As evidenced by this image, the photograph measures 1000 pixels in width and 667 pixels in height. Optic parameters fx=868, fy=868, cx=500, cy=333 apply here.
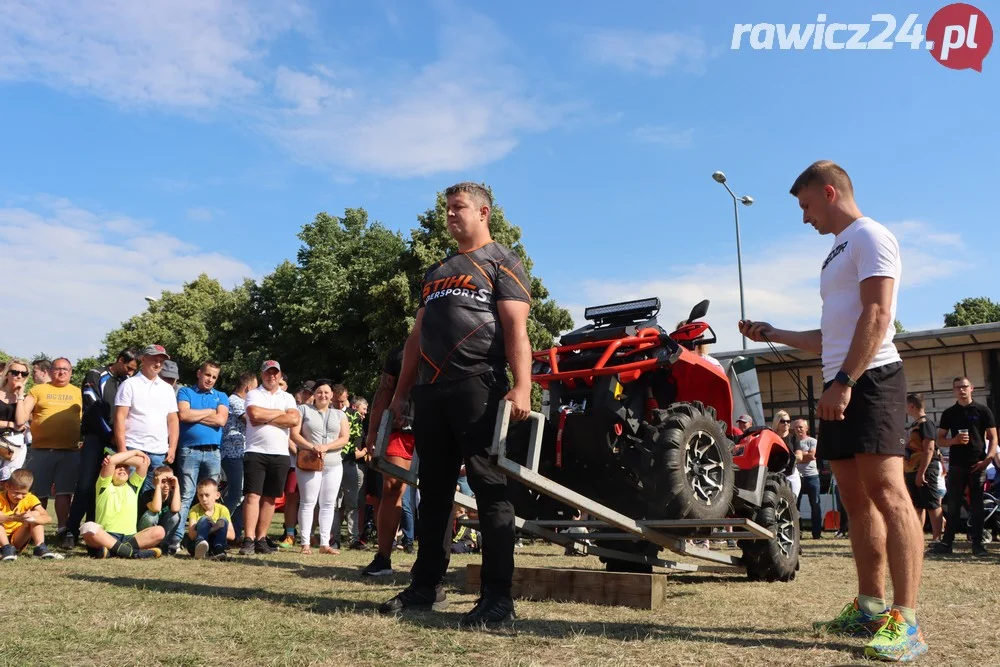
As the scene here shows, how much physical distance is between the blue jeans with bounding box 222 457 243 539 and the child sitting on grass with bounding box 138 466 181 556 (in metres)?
1.22

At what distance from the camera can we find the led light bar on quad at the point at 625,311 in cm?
623

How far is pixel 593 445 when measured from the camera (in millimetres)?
5738

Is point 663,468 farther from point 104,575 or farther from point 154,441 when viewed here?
point 154,441

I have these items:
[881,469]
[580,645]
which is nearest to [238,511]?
[580,645]

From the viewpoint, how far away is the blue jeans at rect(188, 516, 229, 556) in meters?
8.07

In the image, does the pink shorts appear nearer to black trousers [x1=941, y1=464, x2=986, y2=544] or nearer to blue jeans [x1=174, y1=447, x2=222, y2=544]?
blue jeans [x1=174, y1=447, x2=222, y2=544]

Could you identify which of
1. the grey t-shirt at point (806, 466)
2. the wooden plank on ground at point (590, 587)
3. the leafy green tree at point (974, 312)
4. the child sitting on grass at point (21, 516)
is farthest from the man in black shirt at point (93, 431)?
the leafy green tree at point (974, 312)

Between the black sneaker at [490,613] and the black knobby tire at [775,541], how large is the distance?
9.79 feet

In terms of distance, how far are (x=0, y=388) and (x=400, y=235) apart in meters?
35.3

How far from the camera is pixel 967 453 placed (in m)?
10.1

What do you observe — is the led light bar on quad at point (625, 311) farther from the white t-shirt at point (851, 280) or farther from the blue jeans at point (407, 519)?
the blue jeans at point (407, 519)

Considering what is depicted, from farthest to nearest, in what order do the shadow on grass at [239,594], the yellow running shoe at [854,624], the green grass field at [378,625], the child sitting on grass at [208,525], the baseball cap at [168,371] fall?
the baseball cap at [168,371] < the child sitting on grass at [208,525] < the shadow on grass at [239,594] < the yellow running shoe at [854,624] < the green grass field at [378,625]

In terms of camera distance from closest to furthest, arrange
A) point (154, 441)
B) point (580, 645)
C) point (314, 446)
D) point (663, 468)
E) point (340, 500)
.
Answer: point (580, 645) < point (663, 468) < point (154, 441) < point (314, 446) < point (340, 500)

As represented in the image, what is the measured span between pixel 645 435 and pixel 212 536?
457cm
